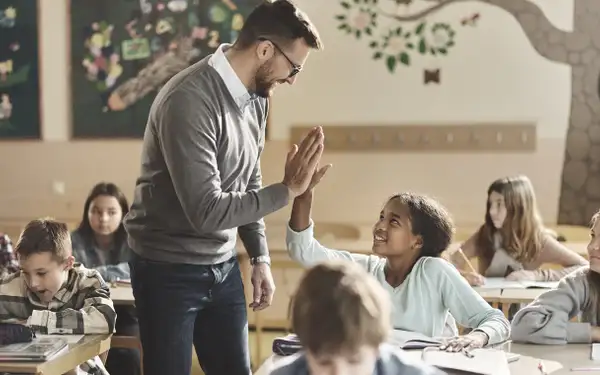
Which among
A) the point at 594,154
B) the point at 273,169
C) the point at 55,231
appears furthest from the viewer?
the point at 273,169

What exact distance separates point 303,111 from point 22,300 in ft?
9.38

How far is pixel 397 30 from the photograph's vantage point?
5.24 metres

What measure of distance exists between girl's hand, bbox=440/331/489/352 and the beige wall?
312cm

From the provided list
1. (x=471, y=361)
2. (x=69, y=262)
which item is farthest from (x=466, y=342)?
(x=69, y=262)

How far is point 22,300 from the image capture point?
2.84 meters

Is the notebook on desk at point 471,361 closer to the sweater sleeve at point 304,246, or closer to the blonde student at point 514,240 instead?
the sweater sleeve at point 304,246

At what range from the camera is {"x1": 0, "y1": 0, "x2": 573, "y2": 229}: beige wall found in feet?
16.8

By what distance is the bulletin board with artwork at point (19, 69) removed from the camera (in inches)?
222

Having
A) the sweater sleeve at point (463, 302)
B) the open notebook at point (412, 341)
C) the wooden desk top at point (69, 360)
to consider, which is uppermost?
the sweater sleeve at point (463, 302)

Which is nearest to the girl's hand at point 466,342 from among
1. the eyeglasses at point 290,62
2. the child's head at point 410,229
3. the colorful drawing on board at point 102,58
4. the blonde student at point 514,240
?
the child's head at point 410,229

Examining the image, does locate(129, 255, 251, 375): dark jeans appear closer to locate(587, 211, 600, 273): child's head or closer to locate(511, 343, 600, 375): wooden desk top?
locate(511, 343, 600, 375): wooden desk top

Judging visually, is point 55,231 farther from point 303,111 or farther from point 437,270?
→ point 303,111

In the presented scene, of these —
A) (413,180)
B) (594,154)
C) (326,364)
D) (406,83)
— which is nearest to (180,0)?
(406,83)

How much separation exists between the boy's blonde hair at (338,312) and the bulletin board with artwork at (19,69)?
4.70 metres
